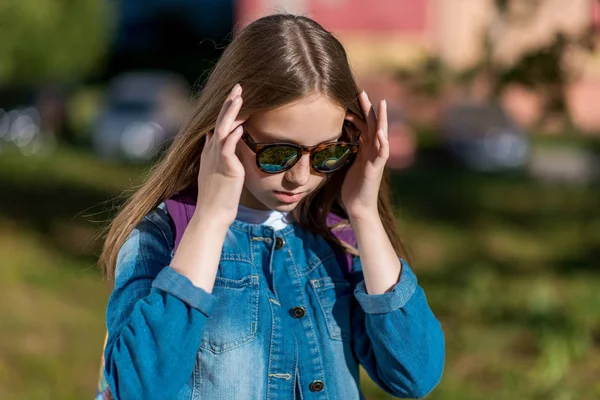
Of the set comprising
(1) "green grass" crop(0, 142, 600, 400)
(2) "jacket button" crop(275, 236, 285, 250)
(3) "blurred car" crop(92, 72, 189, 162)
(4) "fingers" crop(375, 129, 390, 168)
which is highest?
(4) "fingers" crop(375, 129, 390, 168)

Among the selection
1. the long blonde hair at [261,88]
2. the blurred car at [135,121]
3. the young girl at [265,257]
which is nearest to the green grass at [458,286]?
the long blonde hair at [261,88]

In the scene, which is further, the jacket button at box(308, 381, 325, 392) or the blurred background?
the blurred background

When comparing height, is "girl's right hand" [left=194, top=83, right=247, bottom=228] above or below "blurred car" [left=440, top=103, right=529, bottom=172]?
above

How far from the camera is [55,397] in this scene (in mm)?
4875

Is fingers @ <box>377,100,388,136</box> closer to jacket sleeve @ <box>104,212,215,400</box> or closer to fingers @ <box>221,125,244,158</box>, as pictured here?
fingers @ <box>221,125,244,158</box>

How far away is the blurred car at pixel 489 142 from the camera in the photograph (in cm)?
1756

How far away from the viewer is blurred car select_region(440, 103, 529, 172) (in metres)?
17.6

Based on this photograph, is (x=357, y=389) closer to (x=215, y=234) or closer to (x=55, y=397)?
(x=215, y=234)

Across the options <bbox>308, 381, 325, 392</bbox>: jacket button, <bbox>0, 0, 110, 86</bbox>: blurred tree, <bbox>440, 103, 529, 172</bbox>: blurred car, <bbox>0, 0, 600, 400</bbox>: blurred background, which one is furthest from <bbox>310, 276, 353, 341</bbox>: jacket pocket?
<bbox>0, 0, 110, 86</bbox>: blurred tree

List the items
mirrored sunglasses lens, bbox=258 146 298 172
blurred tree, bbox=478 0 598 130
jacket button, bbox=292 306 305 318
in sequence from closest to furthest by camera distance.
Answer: mirrored sunglasses lens, bbox=258 146 298 172 < jacket button, bbox=292 306 305 318 < blurred tree, bbox=478 0 598 130

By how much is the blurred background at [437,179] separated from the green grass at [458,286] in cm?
2

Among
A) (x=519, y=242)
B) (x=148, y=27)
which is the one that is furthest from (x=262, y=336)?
(x=148, y=27)

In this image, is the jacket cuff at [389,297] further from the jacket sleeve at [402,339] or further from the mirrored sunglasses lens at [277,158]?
the mirrored sunglasses lens at [277,158]

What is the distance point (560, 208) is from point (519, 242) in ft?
7.55
